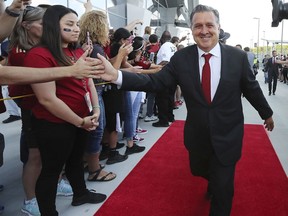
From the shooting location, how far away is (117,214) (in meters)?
2.45

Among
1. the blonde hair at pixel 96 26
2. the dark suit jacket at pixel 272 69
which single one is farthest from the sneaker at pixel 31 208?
the dark suit jacket at pixel 272 69

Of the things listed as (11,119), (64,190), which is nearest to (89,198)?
(64,190)

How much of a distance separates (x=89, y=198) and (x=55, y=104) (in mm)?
1121

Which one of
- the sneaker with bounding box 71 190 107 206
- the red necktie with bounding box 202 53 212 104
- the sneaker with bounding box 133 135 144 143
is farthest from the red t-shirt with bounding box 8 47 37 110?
the sneaker with bounding box 133 135 144 143

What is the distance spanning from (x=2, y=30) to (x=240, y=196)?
8.14 ft

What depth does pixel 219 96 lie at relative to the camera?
2010 millimetres

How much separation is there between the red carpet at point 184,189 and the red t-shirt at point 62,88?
987 millimetres

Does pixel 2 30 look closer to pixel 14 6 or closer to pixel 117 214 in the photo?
pixel 14 6

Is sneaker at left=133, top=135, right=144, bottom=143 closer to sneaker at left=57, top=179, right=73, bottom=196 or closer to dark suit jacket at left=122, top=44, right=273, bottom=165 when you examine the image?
sneaker at left=57, top=179, right=73, bottom=196

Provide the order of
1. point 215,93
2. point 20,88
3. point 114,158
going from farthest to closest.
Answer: point 114,158 < point 20,88 < point 215,93

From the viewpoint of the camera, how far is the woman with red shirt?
187cm

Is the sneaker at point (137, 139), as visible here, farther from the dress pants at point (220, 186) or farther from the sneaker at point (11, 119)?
the sneaker at point (11, 119)

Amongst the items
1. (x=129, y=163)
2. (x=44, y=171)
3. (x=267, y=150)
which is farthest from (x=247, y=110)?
(x=44, y=171)

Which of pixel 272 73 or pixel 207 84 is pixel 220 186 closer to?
pixel 207 84
